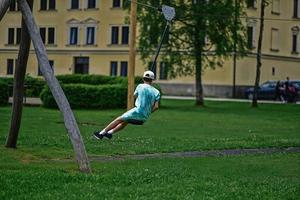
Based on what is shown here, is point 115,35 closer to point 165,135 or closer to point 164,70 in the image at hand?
point 164,70

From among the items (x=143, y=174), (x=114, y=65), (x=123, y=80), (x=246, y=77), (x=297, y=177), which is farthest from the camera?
(x=114, y=65)

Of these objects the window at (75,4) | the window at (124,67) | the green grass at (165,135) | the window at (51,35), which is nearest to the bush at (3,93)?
the green grass at (165,135)

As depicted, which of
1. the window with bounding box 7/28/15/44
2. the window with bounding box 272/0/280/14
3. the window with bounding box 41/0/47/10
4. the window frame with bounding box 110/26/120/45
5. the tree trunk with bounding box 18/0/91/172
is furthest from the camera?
the window with bounding box 7/28/15/44

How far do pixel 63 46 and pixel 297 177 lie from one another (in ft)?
210

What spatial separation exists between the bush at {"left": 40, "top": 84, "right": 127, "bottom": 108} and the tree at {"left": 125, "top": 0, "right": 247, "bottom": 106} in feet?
20.5

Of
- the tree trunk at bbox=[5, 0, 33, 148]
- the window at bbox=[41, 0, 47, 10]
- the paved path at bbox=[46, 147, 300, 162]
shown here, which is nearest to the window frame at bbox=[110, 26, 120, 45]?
the window at bbox=[41, 0, 47, 10]

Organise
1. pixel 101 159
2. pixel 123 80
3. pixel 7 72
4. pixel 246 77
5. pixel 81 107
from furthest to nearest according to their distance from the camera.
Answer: pixel 7 72
pixel 246 77
pixel 123 80
pixel 81 107
pixel 101 159

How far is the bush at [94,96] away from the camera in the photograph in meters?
38.0

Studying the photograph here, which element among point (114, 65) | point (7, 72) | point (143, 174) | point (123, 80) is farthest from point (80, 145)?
point (7, 72)

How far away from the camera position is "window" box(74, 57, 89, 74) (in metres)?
74.8

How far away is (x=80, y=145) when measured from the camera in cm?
1270

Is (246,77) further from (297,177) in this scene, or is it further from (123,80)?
(297,177)

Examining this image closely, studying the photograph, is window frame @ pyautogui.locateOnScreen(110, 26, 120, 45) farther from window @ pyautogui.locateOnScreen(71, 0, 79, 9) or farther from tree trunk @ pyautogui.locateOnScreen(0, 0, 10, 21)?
tree trunk @ pyautogui.locateOnScreen(0, 0, 10, 21)

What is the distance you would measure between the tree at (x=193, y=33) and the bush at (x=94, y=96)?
6.25 m
